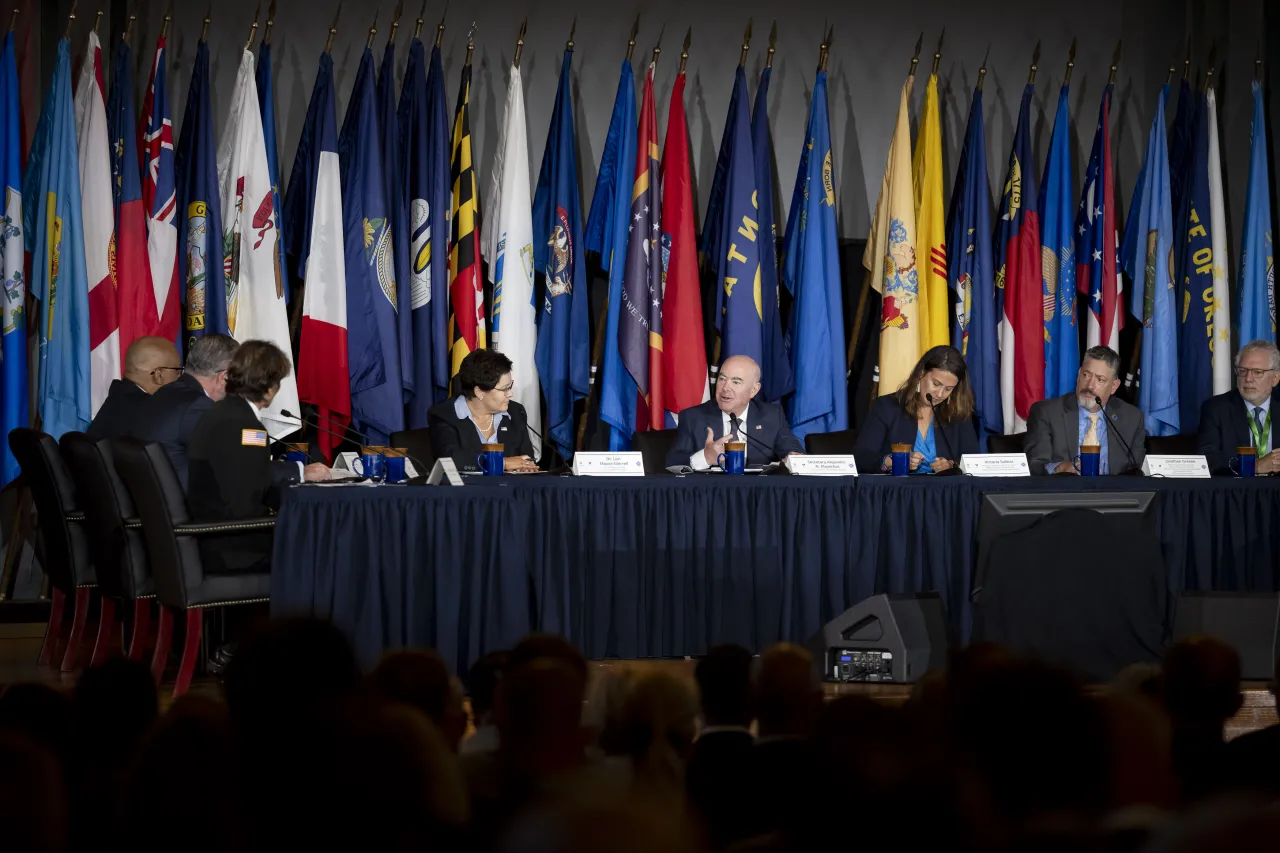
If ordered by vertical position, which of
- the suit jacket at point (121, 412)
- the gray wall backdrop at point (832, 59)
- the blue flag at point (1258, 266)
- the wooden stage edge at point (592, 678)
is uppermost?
the gray wall backdrop at point (832, 59)

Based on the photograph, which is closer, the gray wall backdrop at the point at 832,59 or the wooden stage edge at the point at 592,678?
the wooden stage edge at the point at 592,678

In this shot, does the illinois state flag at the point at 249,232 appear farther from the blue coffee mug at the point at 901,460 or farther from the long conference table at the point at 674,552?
the blue coffee mug at the point at 901,460

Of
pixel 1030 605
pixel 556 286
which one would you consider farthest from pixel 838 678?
pixel 556 286

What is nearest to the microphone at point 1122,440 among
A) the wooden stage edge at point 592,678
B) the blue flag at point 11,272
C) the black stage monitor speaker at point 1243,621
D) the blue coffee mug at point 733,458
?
the black stage monitor speaker at point 1243,621

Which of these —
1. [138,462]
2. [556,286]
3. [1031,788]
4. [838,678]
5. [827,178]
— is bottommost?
[838,678]

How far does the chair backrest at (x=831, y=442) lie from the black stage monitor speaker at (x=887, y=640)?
1.36 m

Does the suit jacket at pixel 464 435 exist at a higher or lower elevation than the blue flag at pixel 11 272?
lower

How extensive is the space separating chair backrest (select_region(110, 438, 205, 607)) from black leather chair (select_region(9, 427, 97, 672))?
2.56ft

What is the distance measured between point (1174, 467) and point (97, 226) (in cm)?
488

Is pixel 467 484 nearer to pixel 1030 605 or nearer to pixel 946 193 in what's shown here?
pixel 1030 605

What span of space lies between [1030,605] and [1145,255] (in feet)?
10.5

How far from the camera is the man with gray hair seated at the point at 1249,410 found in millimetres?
5684

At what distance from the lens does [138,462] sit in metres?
4.46

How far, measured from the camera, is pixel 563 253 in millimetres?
6758
